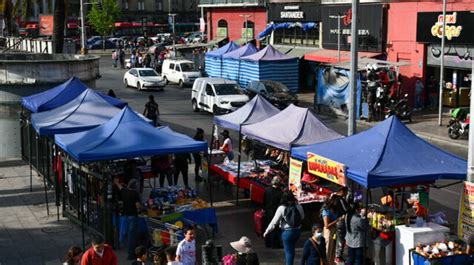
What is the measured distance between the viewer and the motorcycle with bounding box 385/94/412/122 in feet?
99.0

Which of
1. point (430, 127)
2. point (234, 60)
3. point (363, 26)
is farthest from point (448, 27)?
point (234, 60)

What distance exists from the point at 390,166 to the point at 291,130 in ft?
14.6

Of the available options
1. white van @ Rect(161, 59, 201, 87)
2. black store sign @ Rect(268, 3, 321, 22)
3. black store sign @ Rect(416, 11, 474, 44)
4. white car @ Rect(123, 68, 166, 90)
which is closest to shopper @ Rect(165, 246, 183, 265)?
black store sign @ Rect(416, 11, 474, 44)

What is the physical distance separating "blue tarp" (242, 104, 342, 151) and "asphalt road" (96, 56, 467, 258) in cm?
187

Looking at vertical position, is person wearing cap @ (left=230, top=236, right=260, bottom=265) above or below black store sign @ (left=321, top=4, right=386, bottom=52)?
below

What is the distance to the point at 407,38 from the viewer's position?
1340 inches

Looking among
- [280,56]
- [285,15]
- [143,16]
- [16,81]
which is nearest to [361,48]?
[280,56]

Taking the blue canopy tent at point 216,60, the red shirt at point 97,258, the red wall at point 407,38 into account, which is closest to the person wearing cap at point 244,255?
the red shirt at point 97,258

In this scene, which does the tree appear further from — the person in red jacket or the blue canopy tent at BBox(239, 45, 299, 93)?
the person in red jacket

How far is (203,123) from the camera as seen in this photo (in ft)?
99.5

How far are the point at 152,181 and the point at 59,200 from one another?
12.4 feet

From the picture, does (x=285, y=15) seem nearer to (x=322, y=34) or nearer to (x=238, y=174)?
(x=322, y=34)

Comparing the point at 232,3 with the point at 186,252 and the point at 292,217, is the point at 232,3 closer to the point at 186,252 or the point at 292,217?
the point at 292,217

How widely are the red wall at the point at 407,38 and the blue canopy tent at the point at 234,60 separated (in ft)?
30.0
